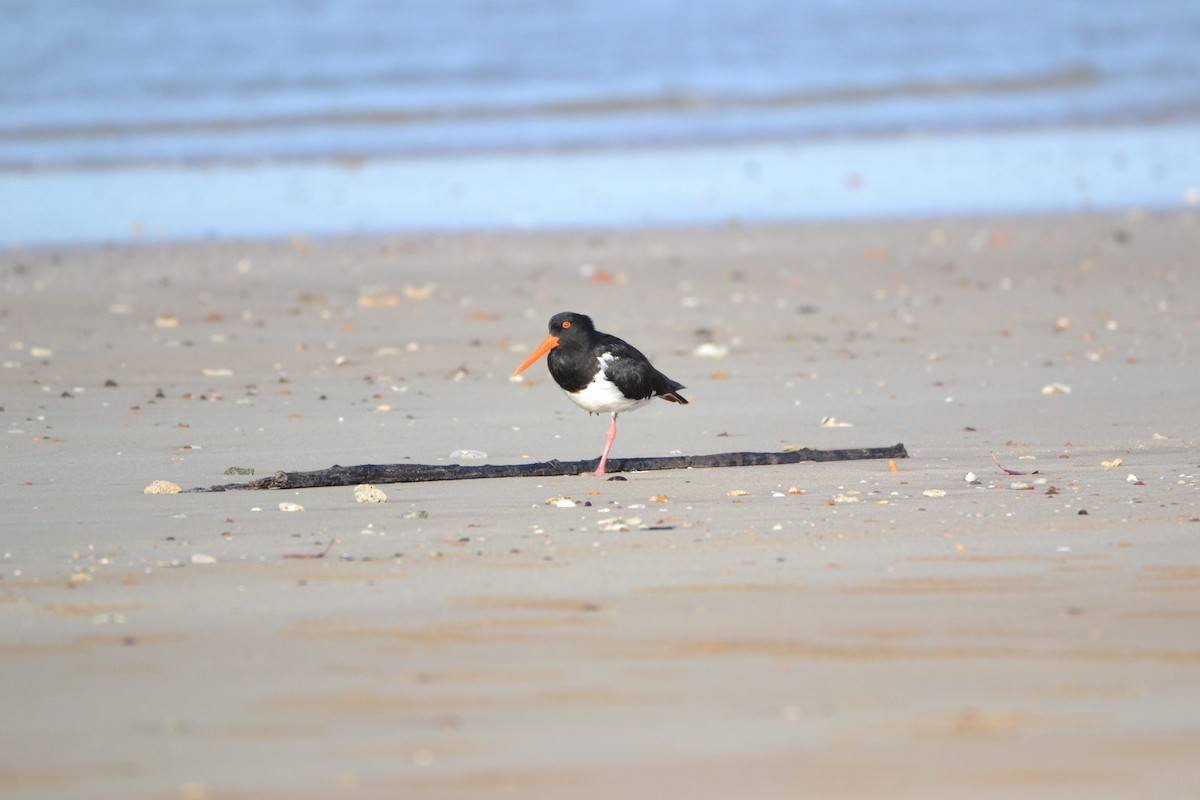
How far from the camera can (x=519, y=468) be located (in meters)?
6.18

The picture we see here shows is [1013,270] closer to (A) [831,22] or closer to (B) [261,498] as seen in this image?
(B) [261,498]

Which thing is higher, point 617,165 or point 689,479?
point 617,165

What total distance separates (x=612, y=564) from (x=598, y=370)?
7.48 feet

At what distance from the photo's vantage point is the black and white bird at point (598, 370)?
685 centimetres

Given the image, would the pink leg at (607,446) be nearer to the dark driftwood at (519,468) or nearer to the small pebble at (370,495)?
the dark driftwood at (519,468)

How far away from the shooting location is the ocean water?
52.7 ft

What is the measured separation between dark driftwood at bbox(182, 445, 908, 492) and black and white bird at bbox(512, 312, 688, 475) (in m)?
0.41

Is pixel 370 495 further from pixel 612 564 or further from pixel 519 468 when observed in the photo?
pixel 612 564

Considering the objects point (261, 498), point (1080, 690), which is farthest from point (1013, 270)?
point (1080, 690)

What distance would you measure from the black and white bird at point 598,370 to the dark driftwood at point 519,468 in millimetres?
413

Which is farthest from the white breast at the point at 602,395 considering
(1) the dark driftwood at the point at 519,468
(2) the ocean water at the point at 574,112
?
(2) the ocean water at the point at 574,112

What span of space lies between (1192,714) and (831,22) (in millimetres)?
32687

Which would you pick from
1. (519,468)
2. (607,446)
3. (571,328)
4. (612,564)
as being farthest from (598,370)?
(612,564)

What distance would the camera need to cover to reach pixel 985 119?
23.0m
